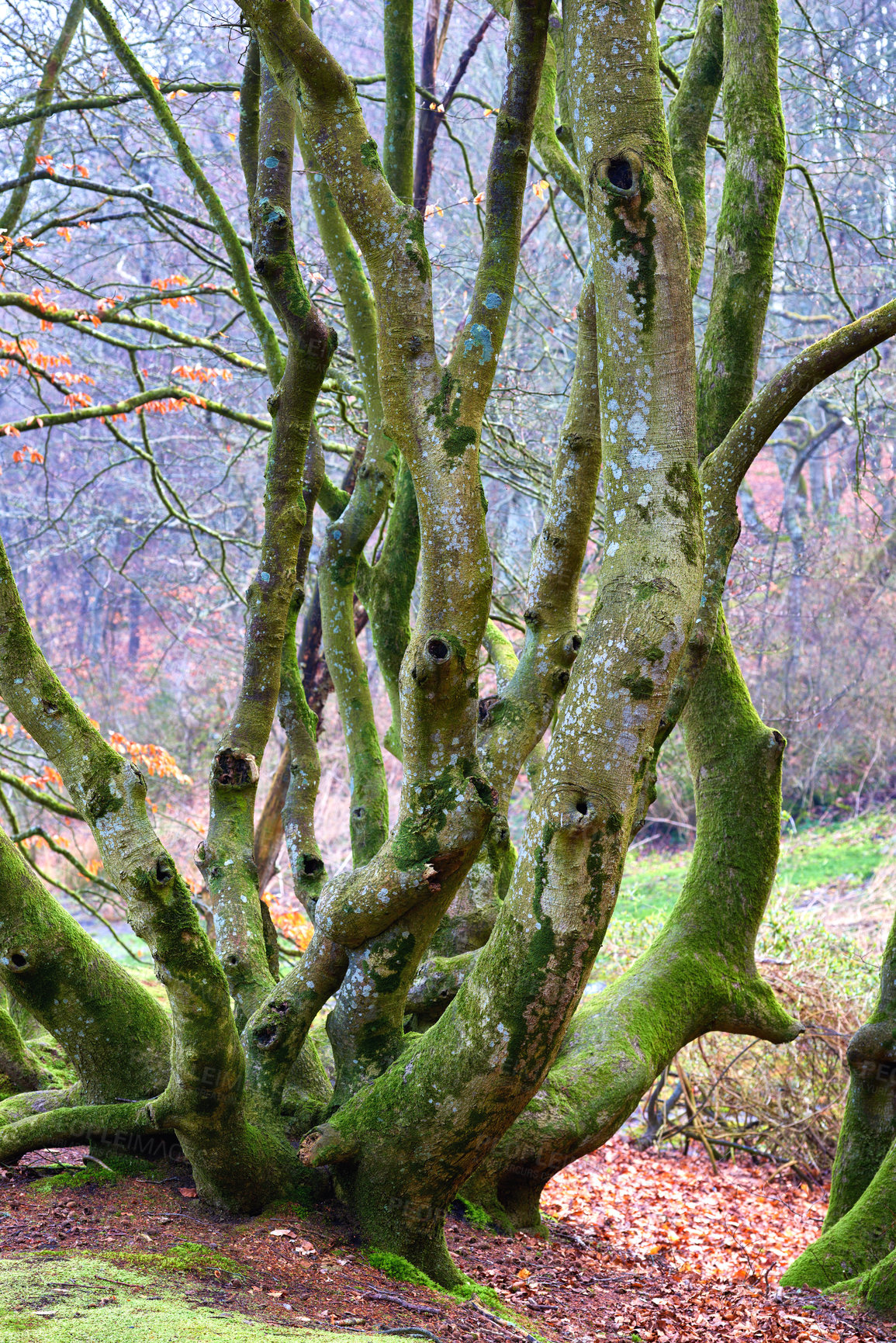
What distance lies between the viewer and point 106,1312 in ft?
6.90

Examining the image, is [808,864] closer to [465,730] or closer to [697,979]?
[697,979]

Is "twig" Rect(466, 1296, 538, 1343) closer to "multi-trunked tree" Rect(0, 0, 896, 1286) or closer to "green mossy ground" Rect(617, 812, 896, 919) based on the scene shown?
"multi-trunked tree" Rect(0, 0, 896, 1286)

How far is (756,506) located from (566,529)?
16.8m

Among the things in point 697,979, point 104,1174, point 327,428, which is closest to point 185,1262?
point 104,1174

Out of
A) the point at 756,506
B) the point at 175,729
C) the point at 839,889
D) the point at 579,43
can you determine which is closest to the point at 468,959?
the point at 579,43

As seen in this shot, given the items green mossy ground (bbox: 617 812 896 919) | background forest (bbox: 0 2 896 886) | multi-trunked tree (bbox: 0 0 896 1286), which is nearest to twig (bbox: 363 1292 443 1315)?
multi-trunked tree (bbox: 0 0 896 1286)

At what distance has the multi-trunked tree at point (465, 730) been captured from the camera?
97.3 inches

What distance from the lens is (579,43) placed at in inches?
99.7

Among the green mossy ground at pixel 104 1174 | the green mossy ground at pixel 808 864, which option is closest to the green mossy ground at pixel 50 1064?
the green mossy ground at pixel 104 1174

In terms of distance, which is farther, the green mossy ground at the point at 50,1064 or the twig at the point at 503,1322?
the green mossy ground at the point at 50,1064

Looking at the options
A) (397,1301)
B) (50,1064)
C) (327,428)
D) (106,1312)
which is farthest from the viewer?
(327,428)

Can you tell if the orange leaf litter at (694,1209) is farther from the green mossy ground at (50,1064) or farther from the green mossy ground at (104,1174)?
the green mossy ground at (50,1064)

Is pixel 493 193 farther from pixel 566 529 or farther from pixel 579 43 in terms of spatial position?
pixel 566 529

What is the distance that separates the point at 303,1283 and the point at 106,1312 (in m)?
0.67
